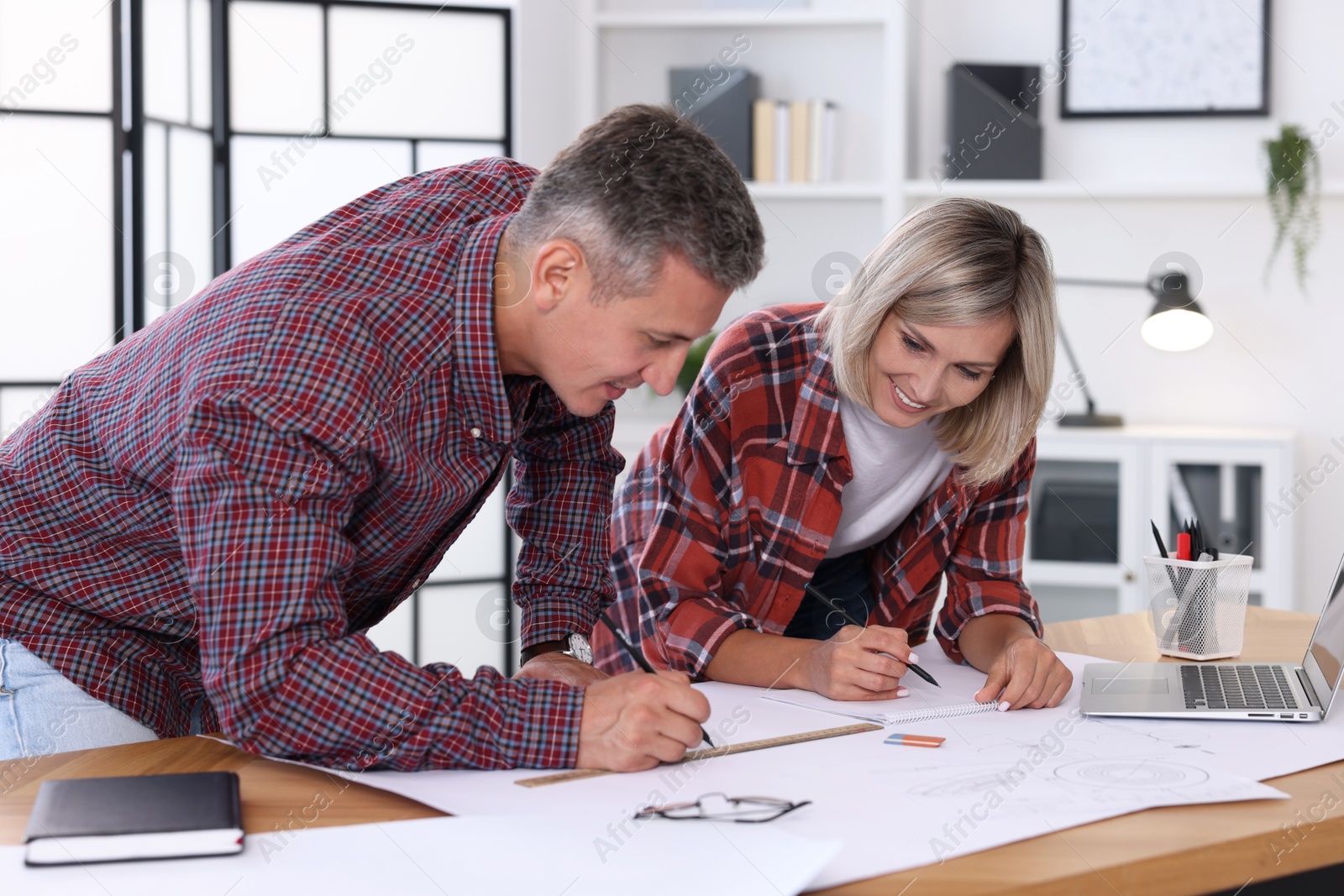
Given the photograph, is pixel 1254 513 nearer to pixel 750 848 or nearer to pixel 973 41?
pixel 973 41

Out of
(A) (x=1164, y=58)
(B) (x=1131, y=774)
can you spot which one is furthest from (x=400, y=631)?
(A) (x=1164, y=58)

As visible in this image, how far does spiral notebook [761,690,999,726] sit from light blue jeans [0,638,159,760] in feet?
2.23

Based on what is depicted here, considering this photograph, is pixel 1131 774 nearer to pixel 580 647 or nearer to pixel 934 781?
pixel 934 781

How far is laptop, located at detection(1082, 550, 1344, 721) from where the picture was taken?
4.06 ft

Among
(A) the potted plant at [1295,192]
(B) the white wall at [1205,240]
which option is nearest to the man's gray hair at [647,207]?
(B) the white wall at [1205,240]

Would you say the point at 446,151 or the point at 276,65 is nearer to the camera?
the point at 276,65

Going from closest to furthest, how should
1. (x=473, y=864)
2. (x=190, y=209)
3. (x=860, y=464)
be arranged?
(x=473, y=864) < (x=860, y=464) < (x=190, y=209)

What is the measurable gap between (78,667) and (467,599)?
2.34 meters

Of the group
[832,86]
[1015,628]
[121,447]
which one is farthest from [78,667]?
[832,86]

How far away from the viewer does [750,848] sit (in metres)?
0.84

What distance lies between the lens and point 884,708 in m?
1.28

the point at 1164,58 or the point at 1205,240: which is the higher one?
the point at 1164,58

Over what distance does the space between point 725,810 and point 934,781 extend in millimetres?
205

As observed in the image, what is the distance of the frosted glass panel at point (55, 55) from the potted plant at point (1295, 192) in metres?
3.02
